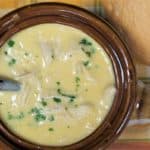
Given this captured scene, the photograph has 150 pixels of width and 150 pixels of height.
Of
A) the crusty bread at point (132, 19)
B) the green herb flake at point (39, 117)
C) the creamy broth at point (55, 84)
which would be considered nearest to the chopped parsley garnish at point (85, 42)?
the creamy broth at point (55, 84)

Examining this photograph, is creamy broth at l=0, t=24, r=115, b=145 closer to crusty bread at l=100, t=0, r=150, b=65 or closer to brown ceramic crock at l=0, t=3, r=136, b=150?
brown ceramic crock at l=0, t=3, r=136, b=150

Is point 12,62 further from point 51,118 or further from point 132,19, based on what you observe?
point 132,19

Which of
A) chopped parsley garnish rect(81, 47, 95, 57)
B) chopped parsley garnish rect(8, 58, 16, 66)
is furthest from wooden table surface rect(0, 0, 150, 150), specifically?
chopped parsley garnish rect(8, 58, 16, 66)

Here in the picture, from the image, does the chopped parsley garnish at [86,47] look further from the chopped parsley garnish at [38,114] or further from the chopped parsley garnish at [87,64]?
the chopped parsley garnish at [38,114]

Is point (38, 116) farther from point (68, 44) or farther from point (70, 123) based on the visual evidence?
point (68, 44)

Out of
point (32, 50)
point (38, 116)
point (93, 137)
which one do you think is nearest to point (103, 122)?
point (93, 137)

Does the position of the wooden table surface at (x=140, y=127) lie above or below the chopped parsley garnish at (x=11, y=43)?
below
